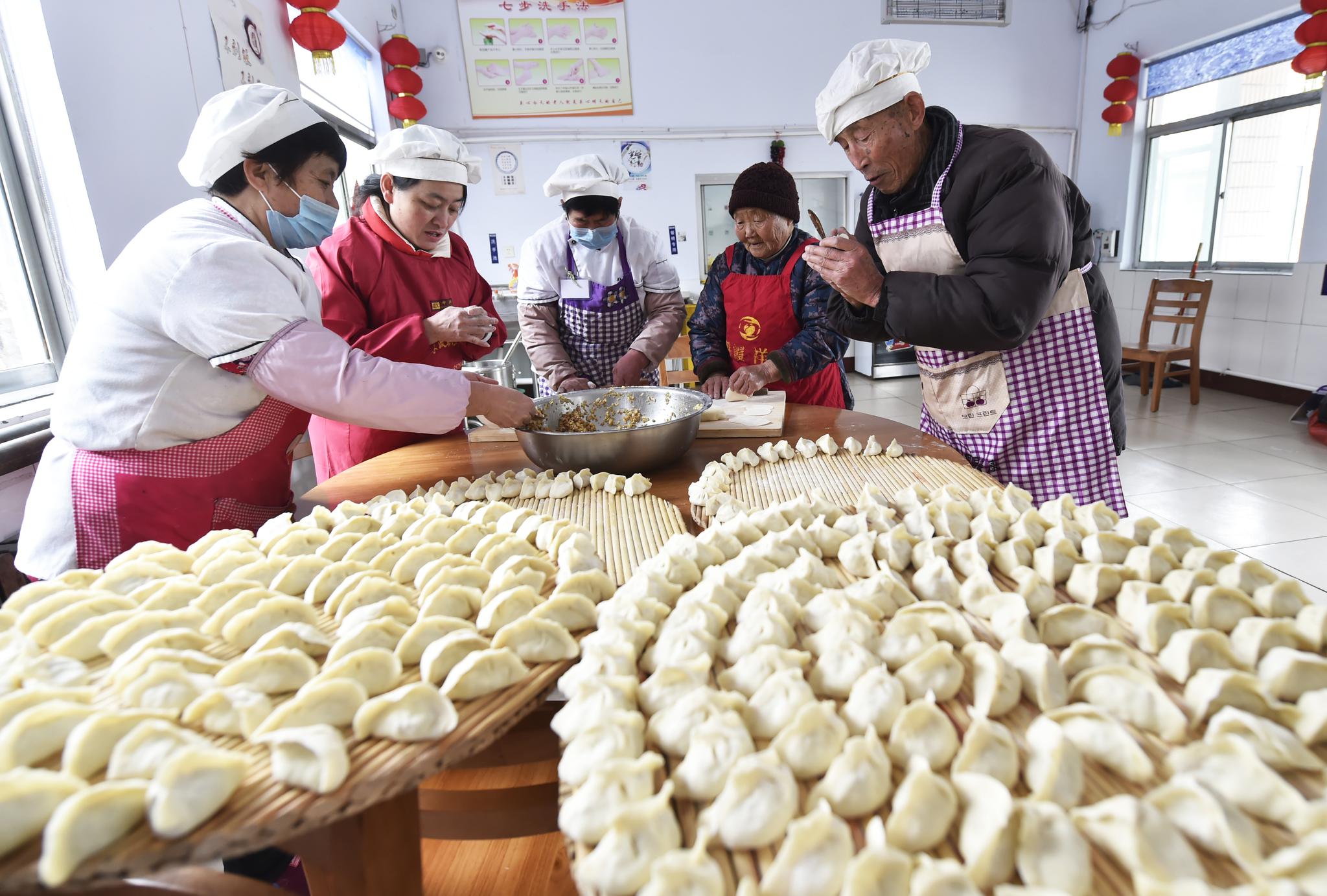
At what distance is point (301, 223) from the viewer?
1486 millimetres

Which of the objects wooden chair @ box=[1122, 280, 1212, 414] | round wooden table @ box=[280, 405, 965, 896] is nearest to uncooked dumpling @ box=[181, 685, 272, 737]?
round wooden table @ box=[280, 405, 965, 896]

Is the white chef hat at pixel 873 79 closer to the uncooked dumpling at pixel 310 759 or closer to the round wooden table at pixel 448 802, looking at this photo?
the round wooden table at pixel 448 802

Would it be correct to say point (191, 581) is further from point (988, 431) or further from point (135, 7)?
point (135, 7)

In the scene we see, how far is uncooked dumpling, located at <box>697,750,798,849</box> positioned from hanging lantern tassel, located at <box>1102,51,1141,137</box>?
7.96 metres

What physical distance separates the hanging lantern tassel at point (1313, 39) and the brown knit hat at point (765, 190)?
4.73 metres

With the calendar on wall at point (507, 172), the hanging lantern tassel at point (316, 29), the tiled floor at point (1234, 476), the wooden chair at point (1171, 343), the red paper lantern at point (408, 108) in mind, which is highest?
the red paper lantern at point (408, 108)

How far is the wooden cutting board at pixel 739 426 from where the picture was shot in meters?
1.80

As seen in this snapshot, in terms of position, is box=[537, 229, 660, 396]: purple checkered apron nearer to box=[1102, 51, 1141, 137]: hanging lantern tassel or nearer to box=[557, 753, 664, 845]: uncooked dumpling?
box=[557, 753, 664, 845]: uncooked dumpling

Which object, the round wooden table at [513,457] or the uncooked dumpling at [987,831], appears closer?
the uncooked dumpling at [987,831]

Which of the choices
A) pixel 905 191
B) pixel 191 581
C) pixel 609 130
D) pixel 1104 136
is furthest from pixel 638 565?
pixel 1104 136

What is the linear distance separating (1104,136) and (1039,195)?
727cm

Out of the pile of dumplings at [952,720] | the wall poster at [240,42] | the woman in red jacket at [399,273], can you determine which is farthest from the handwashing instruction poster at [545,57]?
the pile of dumplings at [952,720]

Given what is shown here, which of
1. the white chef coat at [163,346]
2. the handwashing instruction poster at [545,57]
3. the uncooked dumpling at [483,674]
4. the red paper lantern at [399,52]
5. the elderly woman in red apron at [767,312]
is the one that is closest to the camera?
the uncooked dumpling at [483,674]

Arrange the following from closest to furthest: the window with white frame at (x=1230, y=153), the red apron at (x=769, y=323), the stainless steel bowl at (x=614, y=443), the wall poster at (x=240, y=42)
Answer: the stainless steel bowl at (x=614, y=443) < the red apron at (x=769, y=323) < the wall poster at (x=240, y=42) < the window with white frame at (x=1230, y=153)
